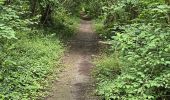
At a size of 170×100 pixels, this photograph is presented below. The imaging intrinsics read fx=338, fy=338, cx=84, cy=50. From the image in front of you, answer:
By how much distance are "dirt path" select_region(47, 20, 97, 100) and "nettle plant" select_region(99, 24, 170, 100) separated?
1476 mm

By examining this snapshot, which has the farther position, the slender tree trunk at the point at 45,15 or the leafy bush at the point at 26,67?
the slender tree trunk at the point at 45,15

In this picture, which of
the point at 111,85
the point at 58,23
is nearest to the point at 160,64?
the point at 111,85

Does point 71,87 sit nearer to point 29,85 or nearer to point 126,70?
point 29,85

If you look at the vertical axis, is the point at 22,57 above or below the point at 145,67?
below

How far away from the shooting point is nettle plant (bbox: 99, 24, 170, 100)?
8.28 meters

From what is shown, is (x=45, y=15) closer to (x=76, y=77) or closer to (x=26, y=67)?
(x=76, y=77)

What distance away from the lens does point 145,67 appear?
349 inches

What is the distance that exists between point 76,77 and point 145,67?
4.34m

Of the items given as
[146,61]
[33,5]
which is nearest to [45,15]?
[33,5]

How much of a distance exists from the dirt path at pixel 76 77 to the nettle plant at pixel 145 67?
1.48 meters

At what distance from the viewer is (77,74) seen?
1318cm

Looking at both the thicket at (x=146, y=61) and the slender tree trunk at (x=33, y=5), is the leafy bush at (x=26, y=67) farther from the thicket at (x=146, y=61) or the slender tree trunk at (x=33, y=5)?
the slender tree trunk at (x=33, y=5)

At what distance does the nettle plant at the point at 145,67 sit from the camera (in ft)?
27.2

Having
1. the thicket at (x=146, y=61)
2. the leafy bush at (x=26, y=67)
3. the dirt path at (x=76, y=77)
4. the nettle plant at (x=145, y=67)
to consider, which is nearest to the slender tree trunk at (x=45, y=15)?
the dirt path at (x=76, y=77)
